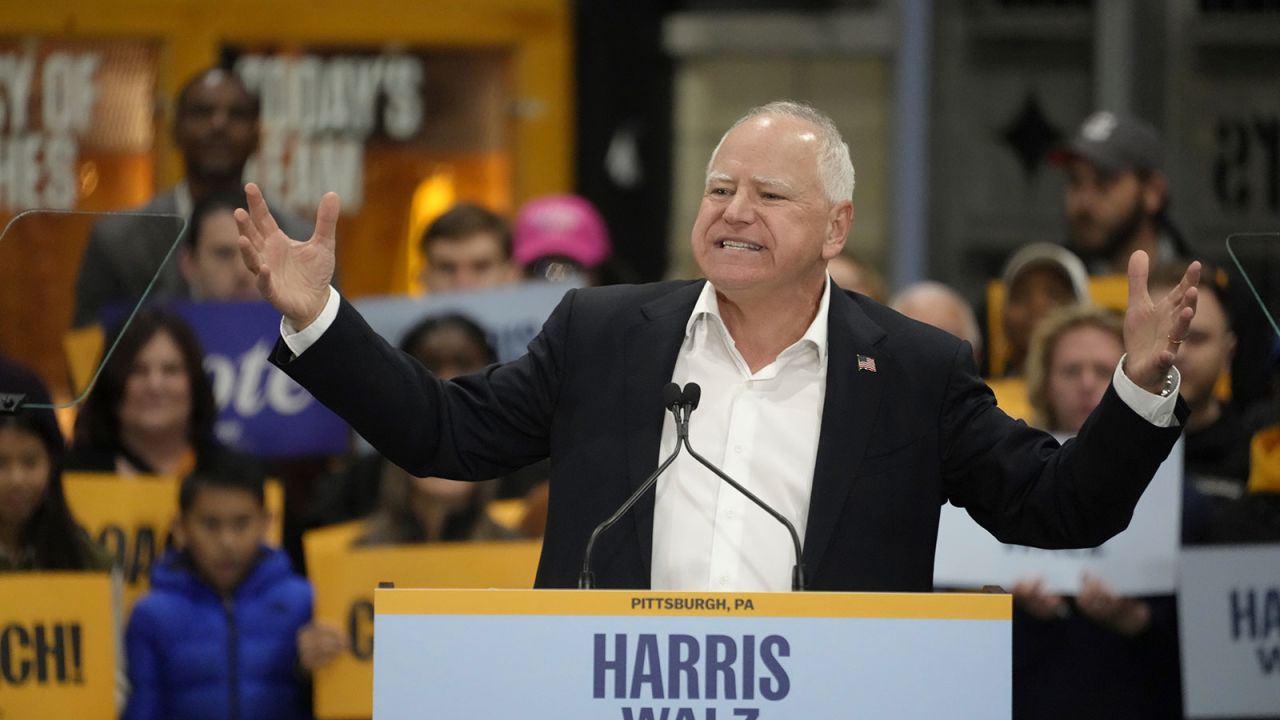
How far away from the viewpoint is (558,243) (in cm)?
700

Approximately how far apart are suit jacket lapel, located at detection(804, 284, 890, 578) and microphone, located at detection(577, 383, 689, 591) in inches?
10.5

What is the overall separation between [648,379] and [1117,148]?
370cm

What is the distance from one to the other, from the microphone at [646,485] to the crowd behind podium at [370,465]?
1597 millimetres

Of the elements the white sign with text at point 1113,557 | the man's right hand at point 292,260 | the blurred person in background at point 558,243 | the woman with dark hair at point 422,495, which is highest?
the blurred person in background at point 558,243

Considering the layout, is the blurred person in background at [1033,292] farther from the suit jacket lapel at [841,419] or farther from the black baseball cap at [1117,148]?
the suit jacket lapel at [841,419]

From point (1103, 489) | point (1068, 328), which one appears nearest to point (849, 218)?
point (1103, 489)

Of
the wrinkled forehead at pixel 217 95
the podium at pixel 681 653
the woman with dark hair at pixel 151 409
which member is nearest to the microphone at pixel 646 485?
the podium at pixel 681 653

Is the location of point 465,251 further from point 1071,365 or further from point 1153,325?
point 1153,325

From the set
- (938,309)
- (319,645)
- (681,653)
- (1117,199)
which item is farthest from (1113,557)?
(681,653)

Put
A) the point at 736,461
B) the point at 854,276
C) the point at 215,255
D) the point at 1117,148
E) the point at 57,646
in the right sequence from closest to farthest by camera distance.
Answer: the point at 736,461, the point at 57,646, the point at 215,255, the point at 854,276, the point at 1117,148

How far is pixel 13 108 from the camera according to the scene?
8.73m

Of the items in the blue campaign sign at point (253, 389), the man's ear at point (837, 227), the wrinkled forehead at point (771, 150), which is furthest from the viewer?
the blue campaign sign at point (253, 389)

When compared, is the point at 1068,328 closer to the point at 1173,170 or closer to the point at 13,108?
the point at 1173,170

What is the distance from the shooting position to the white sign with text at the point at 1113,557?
5.11 metres
